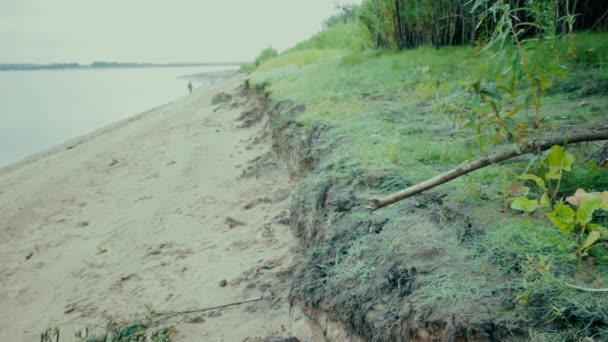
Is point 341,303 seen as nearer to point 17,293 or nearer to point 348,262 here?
point 348,262

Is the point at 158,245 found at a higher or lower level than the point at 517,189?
lower

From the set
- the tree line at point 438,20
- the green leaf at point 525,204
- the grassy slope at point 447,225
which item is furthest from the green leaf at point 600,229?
the tree line at point 438,20

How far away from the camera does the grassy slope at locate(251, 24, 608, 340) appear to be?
158 cm

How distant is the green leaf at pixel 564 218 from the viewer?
172cm

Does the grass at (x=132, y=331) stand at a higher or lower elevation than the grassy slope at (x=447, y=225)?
lower

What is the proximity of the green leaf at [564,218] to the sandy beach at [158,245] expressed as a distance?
149 centimetres

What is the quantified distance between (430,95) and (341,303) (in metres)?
3.59

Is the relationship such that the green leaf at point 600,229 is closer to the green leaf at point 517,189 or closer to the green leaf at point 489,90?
the green leaf at point 517,189

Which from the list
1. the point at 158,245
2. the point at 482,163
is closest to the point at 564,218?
the point at 482,163

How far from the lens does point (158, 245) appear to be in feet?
14.4

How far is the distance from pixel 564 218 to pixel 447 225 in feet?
2.03

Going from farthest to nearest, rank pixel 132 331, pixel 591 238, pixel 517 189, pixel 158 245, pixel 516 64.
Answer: pixel 158 245 < pixel 132 331 < pixel 517 189 < pixel 516 64 < pixel 591 238

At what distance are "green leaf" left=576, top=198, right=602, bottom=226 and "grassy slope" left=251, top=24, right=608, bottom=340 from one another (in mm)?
135

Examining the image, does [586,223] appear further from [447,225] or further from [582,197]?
[447,225]
